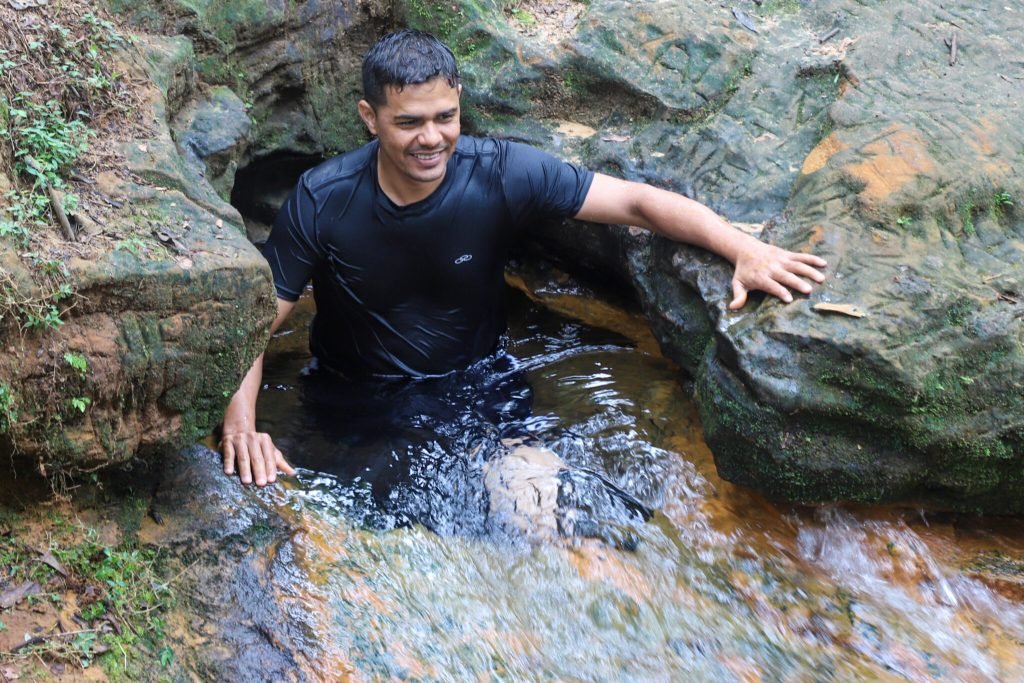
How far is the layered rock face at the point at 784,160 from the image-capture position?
3.22 metres

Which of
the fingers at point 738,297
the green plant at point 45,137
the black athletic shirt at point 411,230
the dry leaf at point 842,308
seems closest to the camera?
the green plant at point 45,137

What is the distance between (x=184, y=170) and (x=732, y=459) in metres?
2.39

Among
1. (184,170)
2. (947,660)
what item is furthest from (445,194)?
(947,660)

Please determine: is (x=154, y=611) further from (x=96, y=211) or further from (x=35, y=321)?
(x=96, y=211)

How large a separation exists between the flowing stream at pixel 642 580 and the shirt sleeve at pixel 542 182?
1.04 metres

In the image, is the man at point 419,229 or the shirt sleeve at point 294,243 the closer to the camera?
the man at point 419,229

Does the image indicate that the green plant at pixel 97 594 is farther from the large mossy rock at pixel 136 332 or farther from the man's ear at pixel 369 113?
the man's ear at pixel 369 113

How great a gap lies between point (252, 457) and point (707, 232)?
6.65 ft

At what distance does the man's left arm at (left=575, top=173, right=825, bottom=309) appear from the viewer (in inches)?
133

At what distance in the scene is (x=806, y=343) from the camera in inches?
126

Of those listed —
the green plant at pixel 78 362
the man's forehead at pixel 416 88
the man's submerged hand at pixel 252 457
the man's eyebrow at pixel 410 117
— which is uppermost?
the man's forehead at pixel 416 88

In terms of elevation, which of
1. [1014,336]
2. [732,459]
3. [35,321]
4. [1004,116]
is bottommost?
[732,459]

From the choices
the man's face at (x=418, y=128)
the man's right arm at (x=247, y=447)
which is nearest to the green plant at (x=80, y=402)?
the man's right arm at (x=247, y=447)

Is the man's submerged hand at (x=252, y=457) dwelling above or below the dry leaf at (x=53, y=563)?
below
